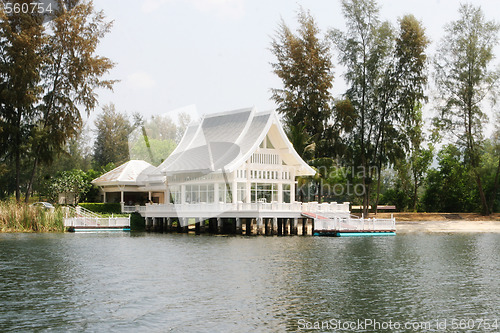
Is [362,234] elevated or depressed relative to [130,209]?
depressed

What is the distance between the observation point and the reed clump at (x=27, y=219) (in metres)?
44.1

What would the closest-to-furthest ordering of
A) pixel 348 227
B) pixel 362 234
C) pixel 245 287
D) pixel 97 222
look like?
pixel 245 287 < pixel 348 227 < pixel 362 234 < pixel 97 222

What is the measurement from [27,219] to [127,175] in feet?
51.2

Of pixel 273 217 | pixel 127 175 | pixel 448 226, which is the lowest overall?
pixel 448 226

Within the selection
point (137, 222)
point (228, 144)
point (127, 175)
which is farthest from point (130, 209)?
point (228, 144)

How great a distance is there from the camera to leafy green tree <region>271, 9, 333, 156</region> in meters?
56.8

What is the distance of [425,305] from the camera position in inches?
748

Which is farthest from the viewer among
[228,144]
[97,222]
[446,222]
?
[446,222]

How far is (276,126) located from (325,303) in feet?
98.6

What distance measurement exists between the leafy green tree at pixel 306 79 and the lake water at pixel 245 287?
894 inches

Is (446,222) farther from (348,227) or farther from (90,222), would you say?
(90,222)

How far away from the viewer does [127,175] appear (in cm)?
5916

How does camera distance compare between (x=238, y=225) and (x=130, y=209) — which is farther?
(x=130, y=209)

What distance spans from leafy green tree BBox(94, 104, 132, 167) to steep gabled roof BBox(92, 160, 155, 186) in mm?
26614
